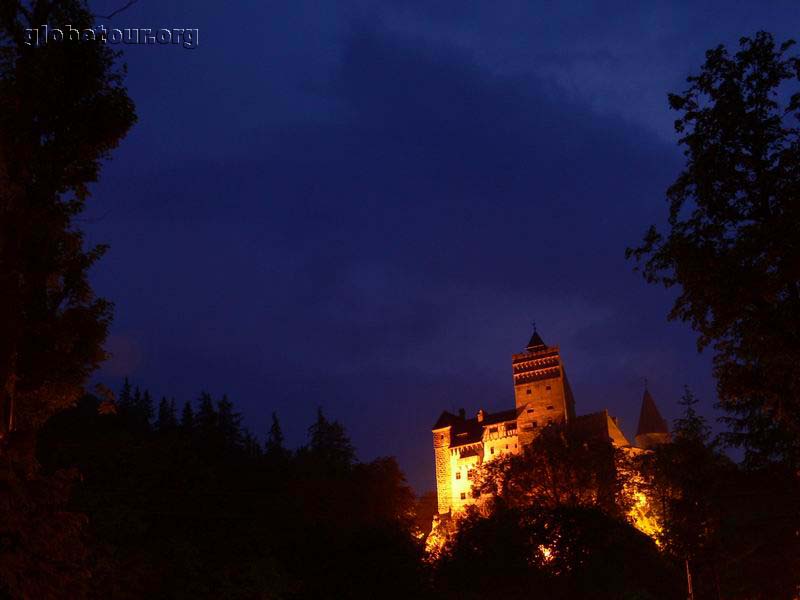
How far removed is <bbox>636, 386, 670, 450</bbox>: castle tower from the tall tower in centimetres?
912

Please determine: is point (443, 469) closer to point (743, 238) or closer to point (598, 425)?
point (598, 425)

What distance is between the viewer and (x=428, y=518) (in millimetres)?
83750

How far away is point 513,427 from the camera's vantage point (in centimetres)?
7769

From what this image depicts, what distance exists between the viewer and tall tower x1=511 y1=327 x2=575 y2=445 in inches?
3036

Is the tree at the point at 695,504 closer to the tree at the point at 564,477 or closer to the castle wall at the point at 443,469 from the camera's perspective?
the tree at the point at 564,477

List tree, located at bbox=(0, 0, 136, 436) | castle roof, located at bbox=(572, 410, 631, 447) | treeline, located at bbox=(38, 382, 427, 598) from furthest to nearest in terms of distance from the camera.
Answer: castle roof, located at bbox=(572, 410, 631, 447)
treeline, located at bbox=(38, 382, 427, 598)
tree, located at bbox=(0, 0, 136, 436)

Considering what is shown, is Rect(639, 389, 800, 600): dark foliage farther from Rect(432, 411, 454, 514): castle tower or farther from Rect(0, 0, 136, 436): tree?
Rect(432, 411, 454, 514): castle tower

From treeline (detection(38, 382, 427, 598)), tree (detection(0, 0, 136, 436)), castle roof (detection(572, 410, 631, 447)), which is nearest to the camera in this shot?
tree (detection(0, 0, 136, 436))

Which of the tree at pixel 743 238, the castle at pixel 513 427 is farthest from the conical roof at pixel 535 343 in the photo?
the tree at pixel 743 238

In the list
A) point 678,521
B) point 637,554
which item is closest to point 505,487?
point 637,554

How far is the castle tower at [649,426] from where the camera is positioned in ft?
274

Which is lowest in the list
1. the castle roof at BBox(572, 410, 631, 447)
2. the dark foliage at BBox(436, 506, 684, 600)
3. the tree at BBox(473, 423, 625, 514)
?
the dark foliage at BBox(436, 506, 684, 600)

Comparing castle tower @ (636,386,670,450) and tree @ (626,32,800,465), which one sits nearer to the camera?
tree @ (626,32,800,465)

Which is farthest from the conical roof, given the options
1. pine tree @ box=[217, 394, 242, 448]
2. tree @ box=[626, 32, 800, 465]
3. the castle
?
tree @ box=[626, 32, 800, 465]
